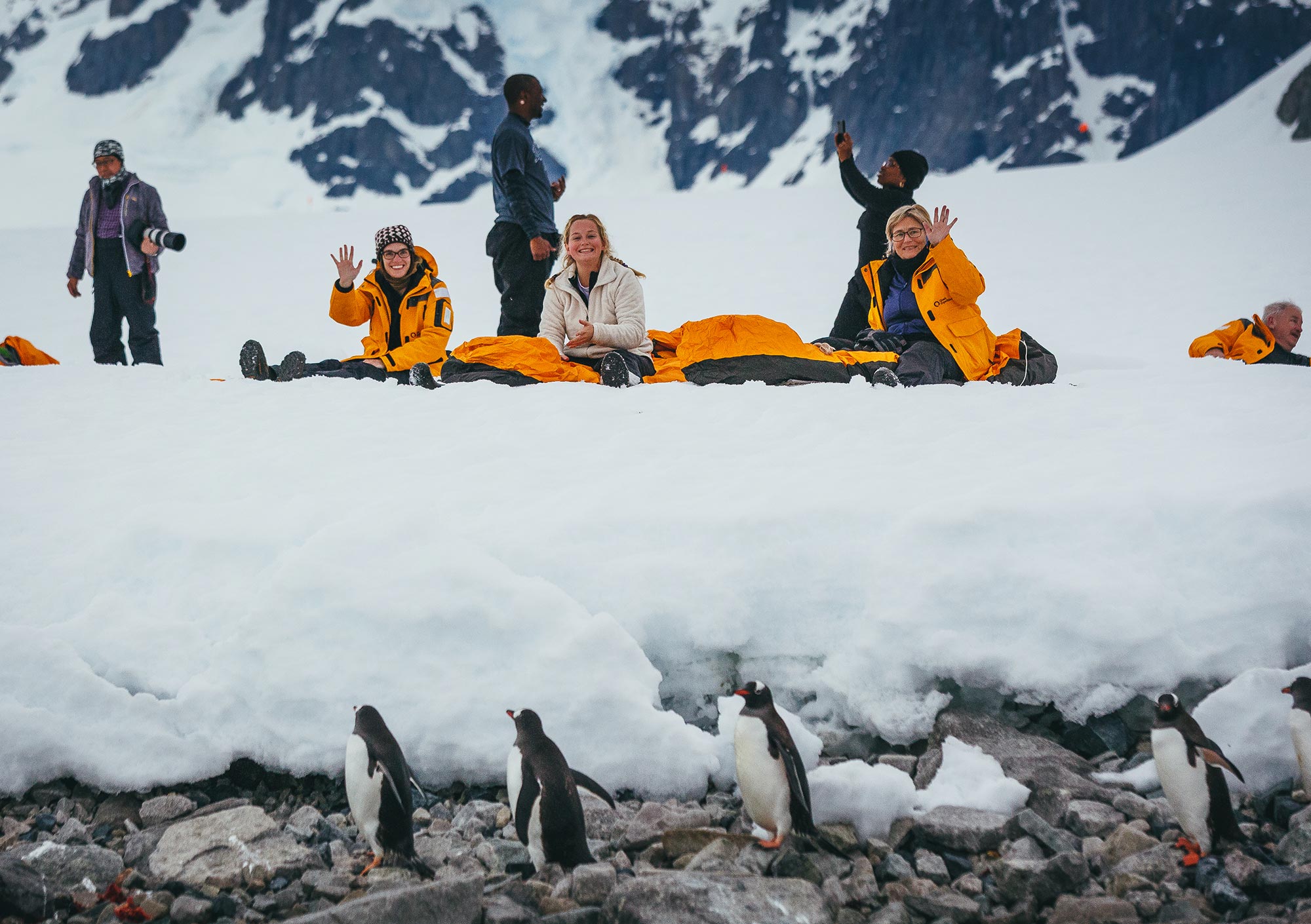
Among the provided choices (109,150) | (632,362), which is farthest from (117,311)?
(632,362)

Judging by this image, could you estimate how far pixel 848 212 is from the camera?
13.4 metres

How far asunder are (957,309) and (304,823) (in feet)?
11.2

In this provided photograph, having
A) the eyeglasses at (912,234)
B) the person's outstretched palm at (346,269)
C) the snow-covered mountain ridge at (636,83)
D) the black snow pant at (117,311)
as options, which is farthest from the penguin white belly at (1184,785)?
the snow-covered mountain ridge at (636,83)

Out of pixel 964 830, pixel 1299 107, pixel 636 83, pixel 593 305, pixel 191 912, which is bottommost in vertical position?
pixel 191 912

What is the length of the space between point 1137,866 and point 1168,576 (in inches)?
33.3

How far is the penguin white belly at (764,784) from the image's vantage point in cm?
211

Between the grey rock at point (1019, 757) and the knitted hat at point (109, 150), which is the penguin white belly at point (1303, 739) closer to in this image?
the grey rock at point (1019, 757)

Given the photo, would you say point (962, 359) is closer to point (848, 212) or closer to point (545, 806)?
point (545, 806)

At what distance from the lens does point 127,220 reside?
18.2 feet

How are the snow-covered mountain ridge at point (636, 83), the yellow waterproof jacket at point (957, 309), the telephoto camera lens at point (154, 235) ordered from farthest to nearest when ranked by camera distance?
the snow-covered mountain ridge at point (636, 83) < the telephoto camera lens at point (154, 235) < the yellow waterproof jacket at point (957, 309)

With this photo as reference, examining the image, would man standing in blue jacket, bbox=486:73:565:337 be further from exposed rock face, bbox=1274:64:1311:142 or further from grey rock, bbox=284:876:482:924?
exposed rock face, bbox=1274:64:1311:142

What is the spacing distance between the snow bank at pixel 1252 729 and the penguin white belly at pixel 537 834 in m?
1.33

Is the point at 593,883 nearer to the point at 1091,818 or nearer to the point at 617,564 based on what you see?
the point at 617,564

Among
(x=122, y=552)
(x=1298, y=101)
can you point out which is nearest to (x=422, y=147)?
(x=1298, y=101)
